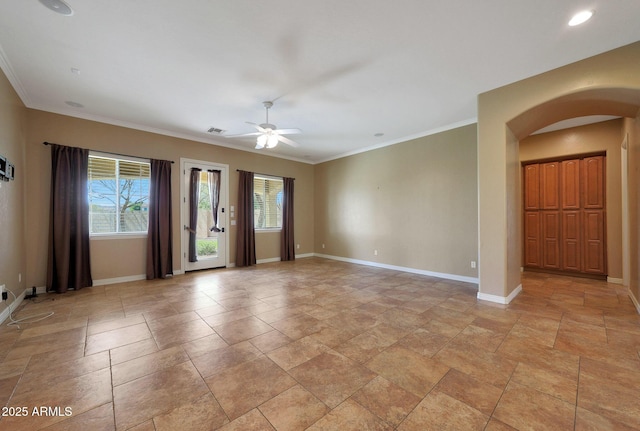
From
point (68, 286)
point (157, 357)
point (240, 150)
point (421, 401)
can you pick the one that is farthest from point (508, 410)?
point (240, 150)

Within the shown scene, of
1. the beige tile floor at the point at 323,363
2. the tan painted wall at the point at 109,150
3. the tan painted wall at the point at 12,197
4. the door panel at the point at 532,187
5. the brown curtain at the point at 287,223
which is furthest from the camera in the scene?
the brown curtain at the point at 287,223

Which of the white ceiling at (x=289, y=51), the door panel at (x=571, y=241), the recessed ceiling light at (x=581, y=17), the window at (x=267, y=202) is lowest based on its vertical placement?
the door panel at (x=571, y=241)

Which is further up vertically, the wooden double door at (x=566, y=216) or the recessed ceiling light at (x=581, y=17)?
the recessed ceiling light at (x=581, y=17)

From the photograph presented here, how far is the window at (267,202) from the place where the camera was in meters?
6.79

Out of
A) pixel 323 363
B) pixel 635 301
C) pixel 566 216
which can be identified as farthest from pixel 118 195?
pixel 566 216

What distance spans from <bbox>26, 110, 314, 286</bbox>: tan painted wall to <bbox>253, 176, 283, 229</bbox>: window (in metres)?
0.33

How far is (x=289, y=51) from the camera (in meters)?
2.75

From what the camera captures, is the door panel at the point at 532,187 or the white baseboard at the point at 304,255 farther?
the white baseboard at the point at 304,255

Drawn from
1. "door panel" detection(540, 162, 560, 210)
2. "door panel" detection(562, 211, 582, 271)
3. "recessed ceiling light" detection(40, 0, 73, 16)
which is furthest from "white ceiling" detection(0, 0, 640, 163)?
"door panel" detection(562, 211, 582, 271)

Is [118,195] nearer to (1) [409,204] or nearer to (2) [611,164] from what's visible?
(1) [409,204]

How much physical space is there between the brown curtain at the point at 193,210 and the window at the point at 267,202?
1.47m

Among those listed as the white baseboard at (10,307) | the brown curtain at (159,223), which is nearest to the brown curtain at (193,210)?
the brown curtain at (159,223)

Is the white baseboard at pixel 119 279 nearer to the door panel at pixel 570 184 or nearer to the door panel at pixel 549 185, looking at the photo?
the door panel at pixel 549 185

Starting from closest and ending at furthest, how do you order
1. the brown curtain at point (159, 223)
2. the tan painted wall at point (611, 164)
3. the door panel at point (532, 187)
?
the tan painted wall at point (611, 164), the brown curtain at point (159, 223), the door panel at point (532, 187)
